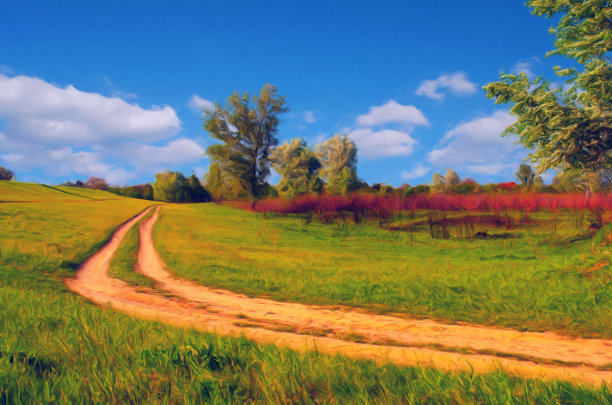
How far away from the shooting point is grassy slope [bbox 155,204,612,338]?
784 centimetres

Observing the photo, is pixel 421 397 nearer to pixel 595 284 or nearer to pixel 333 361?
pixel 333 361

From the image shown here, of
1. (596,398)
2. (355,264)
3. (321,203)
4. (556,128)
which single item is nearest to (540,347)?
(596,398)

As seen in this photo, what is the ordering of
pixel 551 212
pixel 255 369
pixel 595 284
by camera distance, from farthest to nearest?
pixel 551 212 → pixel 595 284 → pixel 255 369

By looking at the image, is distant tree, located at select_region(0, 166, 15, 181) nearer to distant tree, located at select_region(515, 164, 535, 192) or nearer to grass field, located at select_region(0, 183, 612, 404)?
grass field, located at select_region(0, 183, 612, 404)

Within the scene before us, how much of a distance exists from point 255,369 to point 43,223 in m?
22.3

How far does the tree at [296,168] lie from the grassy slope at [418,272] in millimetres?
17571

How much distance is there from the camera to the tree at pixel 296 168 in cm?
3743

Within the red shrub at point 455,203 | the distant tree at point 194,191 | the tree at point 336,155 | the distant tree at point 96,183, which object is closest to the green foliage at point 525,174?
the red shrub at point 455,203

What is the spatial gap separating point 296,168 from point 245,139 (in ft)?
25.6

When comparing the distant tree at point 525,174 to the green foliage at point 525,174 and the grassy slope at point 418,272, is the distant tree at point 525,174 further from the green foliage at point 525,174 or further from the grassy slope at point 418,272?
the grassy slope at point 418,272

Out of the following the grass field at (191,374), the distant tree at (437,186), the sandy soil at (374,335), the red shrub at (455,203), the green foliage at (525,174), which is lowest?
the sandy soil at (374,335)

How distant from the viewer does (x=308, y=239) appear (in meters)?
18.7

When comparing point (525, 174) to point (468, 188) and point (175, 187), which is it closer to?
point (468, 188)

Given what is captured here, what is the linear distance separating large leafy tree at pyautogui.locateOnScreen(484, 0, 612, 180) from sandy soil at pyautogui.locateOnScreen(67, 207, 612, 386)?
1106 cm
